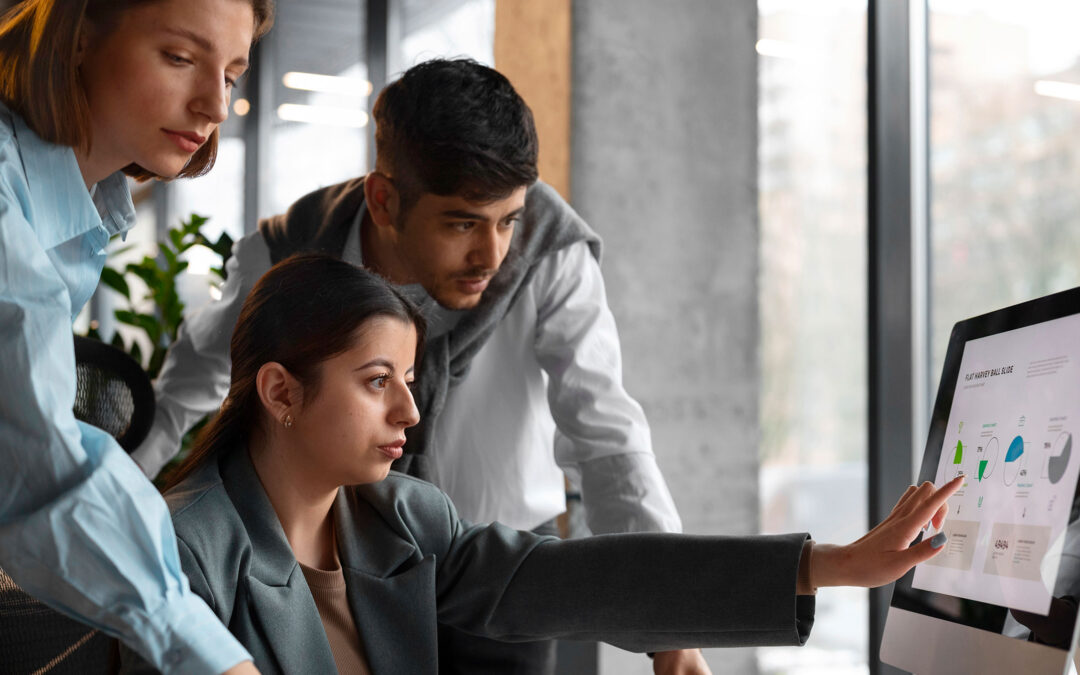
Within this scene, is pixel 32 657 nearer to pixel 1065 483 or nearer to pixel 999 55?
pixel 1065 483

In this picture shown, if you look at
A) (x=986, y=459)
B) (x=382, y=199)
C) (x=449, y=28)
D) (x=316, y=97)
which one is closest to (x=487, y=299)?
(x=382, y=199)

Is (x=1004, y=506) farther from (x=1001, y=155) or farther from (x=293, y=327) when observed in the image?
(x=1001, y=155)

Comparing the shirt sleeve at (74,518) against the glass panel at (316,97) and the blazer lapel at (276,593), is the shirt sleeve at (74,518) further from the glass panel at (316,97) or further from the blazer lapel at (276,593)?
the glass panel at (316,97)

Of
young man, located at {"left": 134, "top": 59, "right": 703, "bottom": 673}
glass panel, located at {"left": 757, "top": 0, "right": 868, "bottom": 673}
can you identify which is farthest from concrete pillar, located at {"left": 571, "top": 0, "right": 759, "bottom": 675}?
young man, located at {"left": 134, "top": 59, "right": 703, "bottom": 673}

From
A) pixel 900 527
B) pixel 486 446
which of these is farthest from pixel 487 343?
pixel 900 527

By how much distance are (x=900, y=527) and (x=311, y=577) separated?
2.03 ft

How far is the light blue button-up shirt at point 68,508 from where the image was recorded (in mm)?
670

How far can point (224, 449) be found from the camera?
120 centimetres

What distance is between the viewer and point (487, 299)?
1.55 meters

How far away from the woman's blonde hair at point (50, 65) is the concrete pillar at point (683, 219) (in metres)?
1.64

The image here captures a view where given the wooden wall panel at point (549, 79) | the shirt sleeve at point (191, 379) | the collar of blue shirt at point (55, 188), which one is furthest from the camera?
the wooden wall panel at point (549, 79)

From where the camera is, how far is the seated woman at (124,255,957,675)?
1.06 meters

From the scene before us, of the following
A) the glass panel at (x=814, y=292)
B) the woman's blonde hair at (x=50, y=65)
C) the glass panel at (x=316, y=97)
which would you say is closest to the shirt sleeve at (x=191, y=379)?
the woman's blonde hair at (x=50, y=65)

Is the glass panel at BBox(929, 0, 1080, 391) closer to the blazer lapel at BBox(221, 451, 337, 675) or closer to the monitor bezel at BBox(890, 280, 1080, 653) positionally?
the monitor bezel at BBox(890, 280, 1080, 653)
